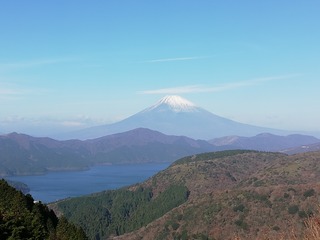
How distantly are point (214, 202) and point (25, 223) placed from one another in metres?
38.6

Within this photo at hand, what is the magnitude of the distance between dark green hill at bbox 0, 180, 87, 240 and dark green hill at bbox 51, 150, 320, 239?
10.3 meters

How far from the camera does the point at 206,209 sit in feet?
180

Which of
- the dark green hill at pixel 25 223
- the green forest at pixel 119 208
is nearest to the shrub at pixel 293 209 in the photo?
the dark green hill at pixel 25 223

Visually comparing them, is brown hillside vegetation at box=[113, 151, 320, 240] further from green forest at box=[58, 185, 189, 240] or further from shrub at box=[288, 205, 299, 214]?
green forest at box=[58, 185, 189, 240]

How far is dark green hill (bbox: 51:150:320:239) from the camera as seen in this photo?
4681 cm

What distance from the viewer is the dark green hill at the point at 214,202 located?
4681 centimetres

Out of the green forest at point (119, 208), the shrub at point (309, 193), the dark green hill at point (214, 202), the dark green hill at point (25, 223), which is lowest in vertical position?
the green forest at point (119, 208)

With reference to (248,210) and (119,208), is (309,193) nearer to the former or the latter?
(248,210)

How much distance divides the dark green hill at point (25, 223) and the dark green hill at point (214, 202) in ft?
33.7

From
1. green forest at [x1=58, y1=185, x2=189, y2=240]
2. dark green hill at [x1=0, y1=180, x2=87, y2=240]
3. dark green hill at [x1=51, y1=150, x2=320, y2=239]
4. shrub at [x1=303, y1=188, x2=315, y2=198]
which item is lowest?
green forest at [x1=58, y1=185, x2=189, y2=240]

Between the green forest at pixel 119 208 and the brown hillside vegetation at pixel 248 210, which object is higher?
the brown hillside vegetation at pixel 248 210

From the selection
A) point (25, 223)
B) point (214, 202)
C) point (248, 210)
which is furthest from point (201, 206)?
point (25, 223)

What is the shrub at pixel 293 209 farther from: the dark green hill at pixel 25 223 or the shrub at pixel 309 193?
the dark green hill at pixel 25 223

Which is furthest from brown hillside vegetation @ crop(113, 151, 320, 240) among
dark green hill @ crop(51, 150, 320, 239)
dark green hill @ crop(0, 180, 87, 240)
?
dark green hill @ crop(0, 180, 87, 240)
